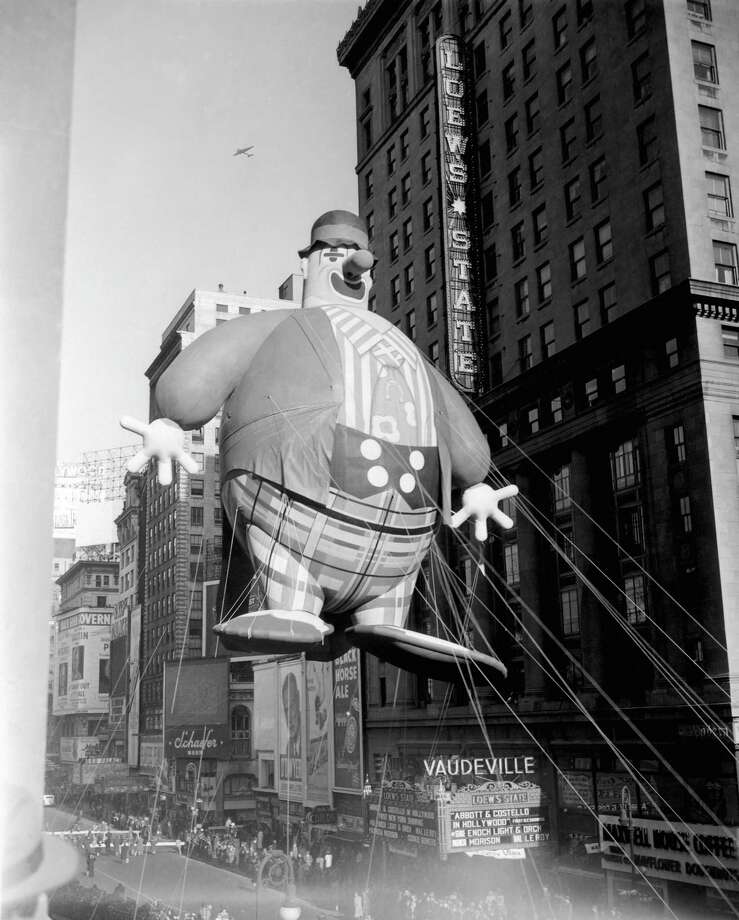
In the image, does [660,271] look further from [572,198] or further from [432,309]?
[432,309]

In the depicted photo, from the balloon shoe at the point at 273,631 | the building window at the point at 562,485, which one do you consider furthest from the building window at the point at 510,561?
the balloon shoe at the point at 273,631

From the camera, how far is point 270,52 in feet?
45.0

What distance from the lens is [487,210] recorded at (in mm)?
36594

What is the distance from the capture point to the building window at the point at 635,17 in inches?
1140

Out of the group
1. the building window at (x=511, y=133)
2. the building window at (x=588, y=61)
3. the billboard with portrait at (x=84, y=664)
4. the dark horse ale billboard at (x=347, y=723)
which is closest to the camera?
the building window at (x=588, y=61)

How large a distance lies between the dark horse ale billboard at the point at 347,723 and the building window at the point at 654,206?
17.7 m

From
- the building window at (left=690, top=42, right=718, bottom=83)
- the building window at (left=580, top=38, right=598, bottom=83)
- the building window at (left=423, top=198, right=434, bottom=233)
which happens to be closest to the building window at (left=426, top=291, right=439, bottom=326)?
the building window at (left=423, top=198, right=434, bottom=233)

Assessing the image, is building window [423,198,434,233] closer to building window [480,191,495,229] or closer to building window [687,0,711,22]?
building window [480,191,495,229]

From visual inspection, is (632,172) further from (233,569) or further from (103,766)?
(103,766)

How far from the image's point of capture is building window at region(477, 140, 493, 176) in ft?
120

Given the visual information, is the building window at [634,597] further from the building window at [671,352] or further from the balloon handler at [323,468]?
the balloon handler at [323,468]

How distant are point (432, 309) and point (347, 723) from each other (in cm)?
1611

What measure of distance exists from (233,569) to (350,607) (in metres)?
1.04

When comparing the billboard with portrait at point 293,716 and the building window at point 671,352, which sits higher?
the building window at point 671,352
